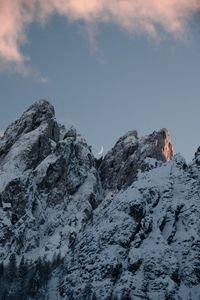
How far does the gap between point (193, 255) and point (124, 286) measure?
21.9 meters

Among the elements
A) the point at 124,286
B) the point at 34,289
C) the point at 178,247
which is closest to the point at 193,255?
the point at 178,247

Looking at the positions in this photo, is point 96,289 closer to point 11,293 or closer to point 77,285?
point 77,285

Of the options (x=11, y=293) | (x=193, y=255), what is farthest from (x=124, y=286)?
(x=11, y=293)

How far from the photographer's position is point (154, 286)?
183m

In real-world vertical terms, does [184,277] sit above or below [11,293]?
above

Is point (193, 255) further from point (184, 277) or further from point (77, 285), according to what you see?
point (77, 285)

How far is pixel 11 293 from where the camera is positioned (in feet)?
652

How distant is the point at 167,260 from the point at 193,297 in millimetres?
13870

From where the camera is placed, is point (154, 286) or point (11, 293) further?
point (11, 293)

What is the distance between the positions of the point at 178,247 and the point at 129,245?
43.2ft

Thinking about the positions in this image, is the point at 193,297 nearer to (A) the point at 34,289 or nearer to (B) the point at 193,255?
(B) the point at 193,255

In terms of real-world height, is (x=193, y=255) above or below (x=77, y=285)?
above

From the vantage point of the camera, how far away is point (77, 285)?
193750 mm

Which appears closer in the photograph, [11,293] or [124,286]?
[124,286]
